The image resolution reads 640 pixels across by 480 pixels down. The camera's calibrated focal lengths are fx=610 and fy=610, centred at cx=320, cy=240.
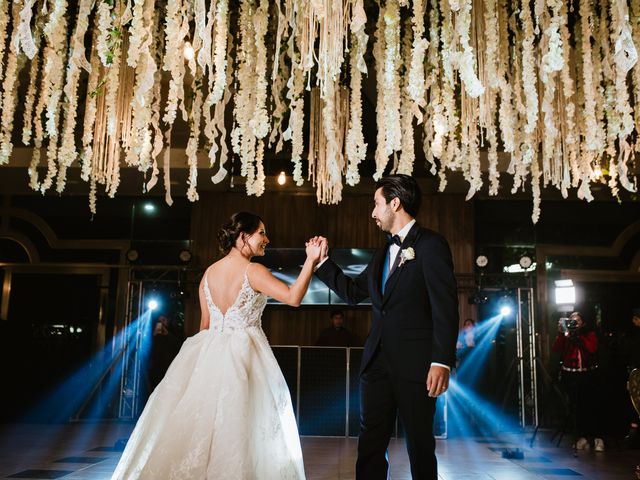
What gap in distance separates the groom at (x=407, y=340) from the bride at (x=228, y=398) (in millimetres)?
422

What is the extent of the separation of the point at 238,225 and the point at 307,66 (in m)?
1.05

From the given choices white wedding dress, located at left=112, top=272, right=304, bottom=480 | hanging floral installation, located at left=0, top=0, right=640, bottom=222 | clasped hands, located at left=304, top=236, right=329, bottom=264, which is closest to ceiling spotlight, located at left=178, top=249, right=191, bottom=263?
hanging floral installation, located at left=0, top=0, right=640, bottom=222

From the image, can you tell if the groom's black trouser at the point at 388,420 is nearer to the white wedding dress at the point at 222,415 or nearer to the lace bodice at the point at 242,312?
the white wedding dress at the point at 222,415

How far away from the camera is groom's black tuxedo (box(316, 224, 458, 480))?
2264 mm

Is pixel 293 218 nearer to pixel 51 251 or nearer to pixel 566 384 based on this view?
pixel 51 251

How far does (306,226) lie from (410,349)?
680 centimetres

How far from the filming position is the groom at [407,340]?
89.0 inches

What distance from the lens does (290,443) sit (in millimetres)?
2779

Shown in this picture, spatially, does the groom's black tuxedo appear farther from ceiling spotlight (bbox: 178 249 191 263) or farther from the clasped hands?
ceiling spotlight (bbox: 178 249 191 263)

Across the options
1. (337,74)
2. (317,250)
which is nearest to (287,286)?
(317,250)

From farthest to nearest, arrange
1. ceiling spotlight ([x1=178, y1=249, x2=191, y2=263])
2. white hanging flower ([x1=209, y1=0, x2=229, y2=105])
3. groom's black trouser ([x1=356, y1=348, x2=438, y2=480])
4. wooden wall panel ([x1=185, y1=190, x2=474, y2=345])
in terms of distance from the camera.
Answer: wooden wall panel ([x1=185, y1=190, x2=474, y2=345]), ceiling spotlight ([x1=178, y1=249, x2=191, y2=263]), white hanging flower ([x1=209, y1=0, x2=229, y2=105]), groom's black trouser ([x1=356, y1=348, x2=438, y2=480])

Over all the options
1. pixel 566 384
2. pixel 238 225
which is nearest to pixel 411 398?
pixel 238 225

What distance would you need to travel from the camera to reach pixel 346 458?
5.02 m

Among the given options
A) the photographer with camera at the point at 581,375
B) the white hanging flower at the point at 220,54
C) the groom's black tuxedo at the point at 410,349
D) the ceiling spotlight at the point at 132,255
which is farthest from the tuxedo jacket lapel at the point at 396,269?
the ceiling spotlight at the point at 132,255
